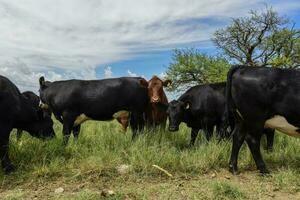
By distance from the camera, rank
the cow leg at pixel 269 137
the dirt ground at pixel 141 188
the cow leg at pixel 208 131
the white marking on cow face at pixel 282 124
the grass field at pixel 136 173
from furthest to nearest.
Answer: the cow leg at pixel 208 131
the cow leg at pixel 269 137
the white marking on cow face at pixel 282 124
the grass field at pixel 136 173
the dirt ground at pixel 141 188

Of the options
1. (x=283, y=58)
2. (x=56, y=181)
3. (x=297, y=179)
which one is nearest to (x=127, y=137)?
(x=56, y=181)

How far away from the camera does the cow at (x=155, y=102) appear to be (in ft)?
33.2

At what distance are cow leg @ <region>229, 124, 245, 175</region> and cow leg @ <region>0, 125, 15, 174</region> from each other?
3726mm

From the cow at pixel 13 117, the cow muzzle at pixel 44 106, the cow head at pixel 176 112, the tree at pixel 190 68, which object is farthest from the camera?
the tree at pixel 190 68

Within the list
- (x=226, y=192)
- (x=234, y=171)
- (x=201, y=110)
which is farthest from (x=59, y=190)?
(x=201, y=110)

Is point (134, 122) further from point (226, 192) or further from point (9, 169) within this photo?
point (226, 192)

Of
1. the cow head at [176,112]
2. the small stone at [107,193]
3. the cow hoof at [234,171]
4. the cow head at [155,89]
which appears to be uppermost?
the cow head at [155,89]

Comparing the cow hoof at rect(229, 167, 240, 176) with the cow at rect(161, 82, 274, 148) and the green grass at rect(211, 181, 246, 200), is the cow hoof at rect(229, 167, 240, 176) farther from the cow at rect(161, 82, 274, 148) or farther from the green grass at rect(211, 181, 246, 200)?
the cow at rect(161, 82, 274, 148)

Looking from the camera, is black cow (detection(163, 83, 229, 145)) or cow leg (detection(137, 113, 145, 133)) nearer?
cow leg (detection(137, 113, 145, 133))

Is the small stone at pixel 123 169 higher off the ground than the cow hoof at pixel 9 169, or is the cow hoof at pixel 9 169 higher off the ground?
the cow hoof at pixel 9 169

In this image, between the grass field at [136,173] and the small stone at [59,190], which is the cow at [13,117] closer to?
the grass field at [136,173]

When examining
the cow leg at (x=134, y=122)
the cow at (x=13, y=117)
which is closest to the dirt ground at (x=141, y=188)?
the cow at (x=13, y=117)

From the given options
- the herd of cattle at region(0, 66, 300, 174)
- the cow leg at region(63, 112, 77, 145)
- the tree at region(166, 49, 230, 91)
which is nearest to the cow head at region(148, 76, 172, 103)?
the herd of cattle at region(0, 66, 300, 174)

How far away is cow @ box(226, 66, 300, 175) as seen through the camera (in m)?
7.10
